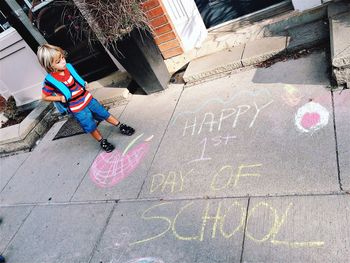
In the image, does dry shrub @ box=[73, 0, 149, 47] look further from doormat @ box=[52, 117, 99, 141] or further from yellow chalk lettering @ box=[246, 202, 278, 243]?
yellow chalk lettering @ box=[246, 202, 278, 243]

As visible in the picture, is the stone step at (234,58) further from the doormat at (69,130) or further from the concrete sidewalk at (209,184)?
the doormat at (69,130)

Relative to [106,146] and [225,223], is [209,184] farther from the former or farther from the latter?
[106,146]

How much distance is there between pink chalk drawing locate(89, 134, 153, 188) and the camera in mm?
3480

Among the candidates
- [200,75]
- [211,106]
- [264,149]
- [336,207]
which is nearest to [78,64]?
[200,75]

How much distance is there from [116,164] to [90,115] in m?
0.74

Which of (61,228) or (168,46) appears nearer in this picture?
(61,228)

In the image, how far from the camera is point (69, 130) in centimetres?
509

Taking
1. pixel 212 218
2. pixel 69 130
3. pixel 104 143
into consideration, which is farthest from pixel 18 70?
pixel 212 218

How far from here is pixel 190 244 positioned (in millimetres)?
2416

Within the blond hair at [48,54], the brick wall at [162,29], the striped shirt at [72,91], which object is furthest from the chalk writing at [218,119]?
the blond hair at [48,54]

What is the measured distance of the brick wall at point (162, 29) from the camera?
4.36 metres

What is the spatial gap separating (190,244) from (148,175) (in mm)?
1023

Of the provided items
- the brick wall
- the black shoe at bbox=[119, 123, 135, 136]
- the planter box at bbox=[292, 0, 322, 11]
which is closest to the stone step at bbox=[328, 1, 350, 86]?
the planter box at bbox=[292, 0, 322, 11]

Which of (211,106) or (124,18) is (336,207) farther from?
(124,18)
